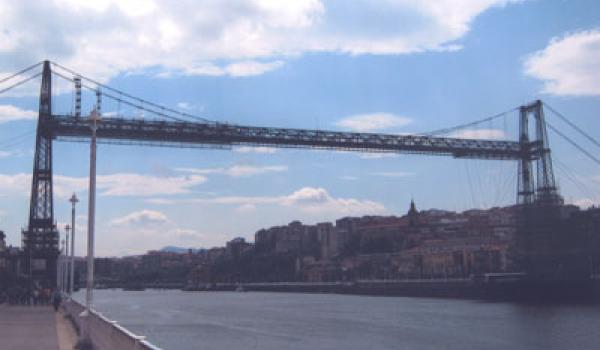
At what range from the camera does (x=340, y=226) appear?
13888 cm

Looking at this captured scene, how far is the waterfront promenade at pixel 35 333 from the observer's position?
502 inches

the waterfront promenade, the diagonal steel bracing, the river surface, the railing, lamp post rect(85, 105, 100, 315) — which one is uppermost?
the diagonal steel bracing

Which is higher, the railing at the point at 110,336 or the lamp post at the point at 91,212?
the lamp post at the point at 91,212

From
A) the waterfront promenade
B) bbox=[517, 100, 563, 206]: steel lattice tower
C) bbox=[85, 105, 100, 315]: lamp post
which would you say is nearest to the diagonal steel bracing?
bbox=[517, 100, 563, 206]: steel lattice tower

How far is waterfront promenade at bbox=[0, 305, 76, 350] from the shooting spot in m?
12.8

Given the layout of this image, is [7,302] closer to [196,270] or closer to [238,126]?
[238,126]

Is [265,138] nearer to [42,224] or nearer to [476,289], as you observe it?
[42,224]

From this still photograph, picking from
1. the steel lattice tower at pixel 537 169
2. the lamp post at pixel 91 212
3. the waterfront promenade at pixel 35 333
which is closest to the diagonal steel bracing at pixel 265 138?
the steel lattice tower at pixel 537 169

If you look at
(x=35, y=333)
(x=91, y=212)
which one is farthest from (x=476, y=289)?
(x=91, y=212)

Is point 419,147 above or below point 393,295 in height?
above

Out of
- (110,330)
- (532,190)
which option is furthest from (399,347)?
(532,190)

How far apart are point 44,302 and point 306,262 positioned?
309 feet

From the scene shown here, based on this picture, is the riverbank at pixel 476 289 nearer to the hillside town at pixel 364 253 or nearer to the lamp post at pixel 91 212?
the hillside town at pixel 364 253

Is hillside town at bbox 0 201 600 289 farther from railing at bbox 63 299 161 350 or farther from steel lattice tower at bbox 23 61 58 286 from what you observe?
railing at bbox 63 299 161 350
